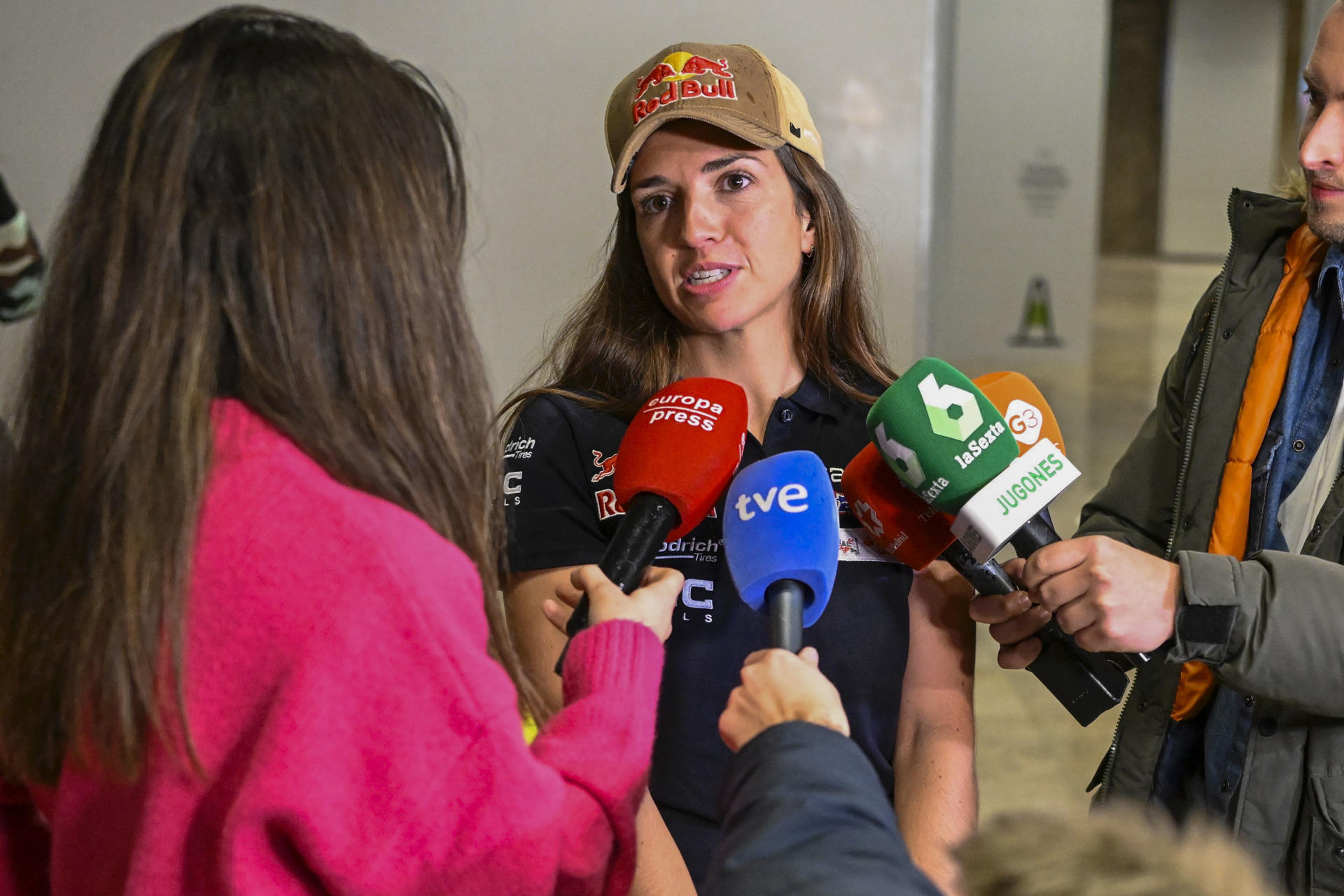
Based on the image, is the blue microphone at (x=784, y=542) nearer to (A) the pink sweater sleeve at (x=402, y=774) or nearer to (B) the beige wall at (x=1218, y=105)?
(A) the pink sweater sleeve at (x=402, y=774)

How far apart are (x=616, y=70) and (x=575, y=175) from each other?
0.29 metres

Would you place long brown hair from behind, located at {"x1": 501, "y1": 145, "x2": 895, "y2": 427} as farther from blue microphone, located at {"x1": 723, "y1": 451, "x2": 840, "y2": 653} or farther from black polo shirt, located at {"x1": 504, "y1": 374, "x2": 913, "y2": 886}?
blue microphone, located at {"x1": 723, "y1": 451, "x2": 840, "y2": 653}

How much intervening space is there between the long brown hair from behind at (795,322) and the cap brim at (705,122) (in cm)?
8

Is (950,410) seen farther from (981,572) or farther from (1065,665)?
(1065,665)

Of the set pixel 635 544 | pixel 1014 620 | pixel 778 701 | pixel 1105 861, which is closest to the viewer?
pixel 1105 861

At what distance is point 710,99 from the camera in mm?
1588

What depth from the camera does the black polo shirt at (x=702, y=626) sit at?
1.51 m

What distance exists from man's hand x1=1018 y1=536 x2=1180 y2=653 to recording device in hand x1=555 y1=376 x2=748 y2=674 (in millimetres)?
354

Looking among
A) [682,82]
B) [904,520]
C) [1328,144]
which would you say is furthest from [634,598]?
[1328,144]

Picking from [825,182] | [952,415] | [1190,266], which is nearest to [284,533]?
[952,415]

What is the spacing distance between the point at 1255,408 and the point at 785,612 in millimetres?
712

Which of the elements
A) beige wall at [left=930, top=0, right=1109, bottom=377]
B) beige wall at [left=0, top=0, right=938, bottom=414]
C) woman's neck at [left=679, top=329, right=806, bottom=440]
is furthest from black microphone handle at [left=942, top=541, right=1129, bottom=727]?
beige wall at [left=930, top=0, right=1109, bottom=377]

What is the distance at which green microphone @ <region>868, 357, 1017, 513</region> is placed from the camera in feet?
4.21

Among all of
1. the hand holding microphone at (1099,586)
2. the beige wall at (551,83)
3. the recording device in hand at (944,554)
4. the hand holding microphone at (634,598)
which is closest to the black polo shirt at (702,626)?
A: the recording device in hand at (944,554)
